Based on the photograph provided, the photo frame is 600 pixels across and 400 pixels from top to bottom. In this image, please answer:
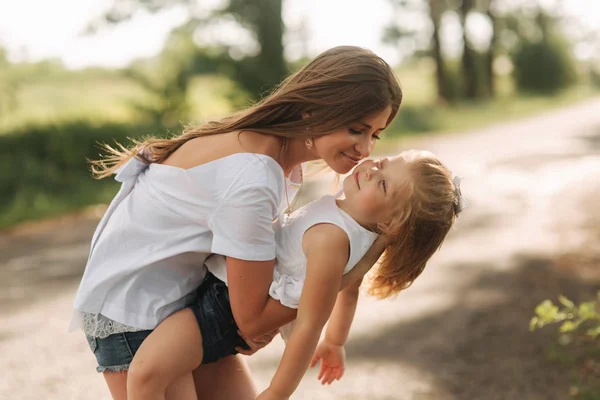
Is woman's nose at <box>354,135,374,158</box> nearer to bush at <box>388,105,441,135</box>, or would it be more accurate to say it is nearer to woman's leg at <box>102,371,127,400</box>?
woman's leg at <box>102,371,127,400</box>

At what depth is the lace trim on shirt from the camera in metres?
2.13

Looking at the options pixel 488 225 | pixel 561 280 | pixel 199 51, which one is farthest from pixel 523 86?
pixel 561 280

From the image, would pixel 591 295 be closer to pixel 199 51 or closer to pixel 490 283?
pixel 490 283

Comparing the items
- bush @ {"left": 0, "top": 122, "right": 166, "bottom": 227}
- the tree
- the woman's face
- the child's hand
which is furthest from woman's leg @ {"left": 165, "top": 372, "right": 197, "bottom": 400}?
the tree

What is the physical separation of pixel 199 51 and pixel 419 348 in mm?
11051

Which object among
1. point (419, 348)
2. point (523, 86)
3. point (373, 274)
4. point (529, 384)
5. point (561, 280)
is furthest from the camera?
point (523, 86)

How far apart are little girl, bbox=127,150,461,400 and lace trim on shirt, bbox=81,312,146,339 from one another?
0.10 meters

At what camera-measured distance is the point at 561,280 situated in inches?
214

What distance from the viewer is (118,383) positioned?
2.20 m

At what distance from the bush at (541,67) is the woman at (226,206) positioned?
3102 centimetres

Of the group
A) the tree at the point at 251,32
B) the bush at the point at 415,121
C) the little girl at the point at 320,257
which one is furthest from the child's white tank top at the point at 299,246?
the bush at the point at 415,121

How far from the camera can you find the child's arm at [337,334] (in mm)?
2457

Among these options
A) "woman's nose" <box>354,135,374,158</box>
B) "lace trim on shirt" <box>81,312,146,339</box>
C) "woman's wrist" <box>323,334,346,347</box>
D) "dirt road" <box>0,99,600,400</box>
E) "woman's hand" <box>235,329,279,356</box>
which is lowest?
"dirt road" <box>0,99,600,400</box>

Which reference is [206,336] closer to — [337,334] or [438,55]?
[337,334]
